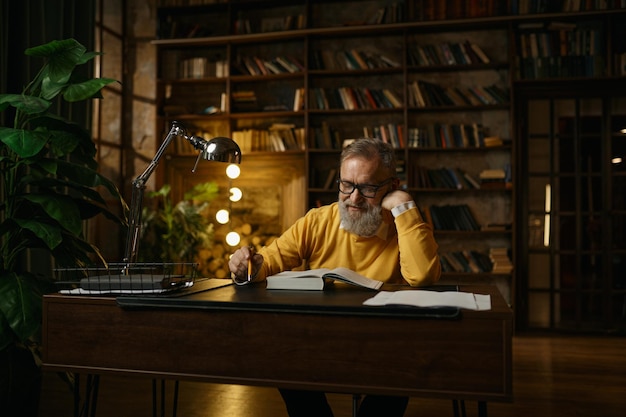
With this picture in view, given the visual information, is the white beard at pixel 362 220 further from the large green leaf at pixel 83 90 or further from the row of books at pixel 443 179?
the row of books at pixel 443 179

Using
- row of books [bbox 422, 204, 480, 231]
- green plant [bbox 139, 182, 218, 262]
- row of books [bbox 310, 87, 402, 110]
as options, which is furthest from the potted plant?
row of books [bbox 422, 204, 480, 231]

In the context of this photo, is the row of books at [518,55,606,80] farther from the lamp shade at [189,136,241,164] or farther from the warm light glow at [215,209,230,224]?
the lamp shade at [189,136,241,164]

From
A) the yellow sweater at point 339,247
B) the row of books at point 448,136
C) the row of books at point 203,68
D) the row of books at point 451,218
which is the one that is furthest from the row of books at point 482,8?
the yellow sweater at point 339,247

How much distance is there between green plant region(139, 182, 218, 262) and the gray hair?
140 inches

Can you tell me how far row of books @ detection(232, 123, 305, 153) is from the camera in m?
5.82

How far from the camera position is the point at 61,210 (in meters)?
2.46

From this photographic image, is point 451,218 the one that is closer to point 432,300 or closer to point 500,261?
point 500,261

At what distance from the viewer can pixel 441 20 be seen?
5.43 metres

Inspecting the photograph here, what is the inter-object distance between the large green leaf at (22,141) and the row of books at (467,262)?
385 cm

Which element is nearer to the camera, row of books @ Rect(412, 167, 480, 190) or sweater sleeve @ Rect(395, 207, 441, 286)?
sweater sleeve @ Rect(395, 207, 441, 286)

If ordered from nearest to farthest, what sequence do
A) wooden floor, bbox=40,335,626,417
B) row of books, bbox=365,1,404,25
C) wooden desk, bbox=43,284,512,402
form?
wooden desk, bbox=43,284,512,402 → wooden floor, bbox=40,335,626,417 → row of books, bbox=365,1,404,25

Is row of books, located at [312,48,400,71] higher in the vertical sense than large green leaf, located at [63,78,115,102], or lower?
higher

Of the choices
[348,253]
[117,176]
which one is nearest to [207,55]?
[117,176]

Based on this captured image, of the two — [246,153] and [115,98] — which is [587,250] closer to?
[246,153]
